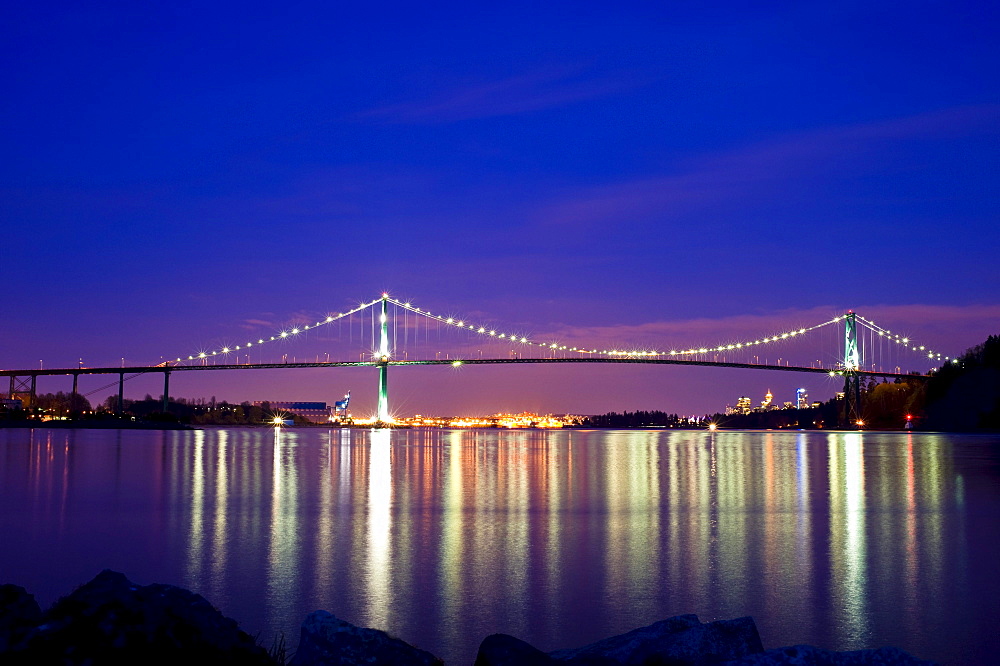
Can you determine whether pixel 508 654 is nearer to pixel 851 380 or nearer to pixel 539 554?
pixel 539 554

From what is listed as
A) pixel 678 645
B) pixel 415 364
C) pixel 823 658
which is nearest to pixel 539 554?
pixel 678 645

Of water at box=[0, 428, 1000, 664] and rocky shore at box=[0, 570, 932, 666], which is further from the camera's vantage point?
water at box=[0, 428, 1000, 664]

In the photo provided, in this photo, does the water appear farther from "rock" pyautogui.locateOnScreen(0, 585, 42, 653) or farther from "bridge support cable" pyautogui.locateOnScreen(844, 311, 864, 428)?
"bridge support cable" pyautogui.locateOnScreen(844, 311, 864, 428)

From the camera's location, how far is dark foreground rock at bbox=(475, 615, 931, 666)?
11.6 ft

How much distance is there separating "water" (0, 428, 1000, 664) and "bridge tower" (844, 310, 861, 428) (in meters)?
58.4

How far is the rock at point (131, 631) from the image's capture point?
3.02m

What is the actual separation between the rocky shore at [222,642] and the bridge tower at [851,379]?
6934cm

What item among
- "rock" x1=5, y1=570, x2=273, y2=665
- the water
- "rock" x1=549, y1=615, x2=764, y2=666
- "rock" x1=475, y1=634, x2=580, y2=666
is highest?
"rock" x1=5, y1=570, x2=273, y2=665

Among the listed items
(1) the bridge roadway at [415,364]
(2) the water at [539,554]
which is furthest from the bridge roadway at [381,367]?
(2) the water at [539,554]

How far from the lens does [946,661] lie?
4.67 m

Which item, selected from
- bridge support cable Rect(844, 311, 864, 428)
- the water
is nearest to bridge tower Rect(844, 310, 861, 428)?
bridge support cable Rect(844, 311, 864, 428)

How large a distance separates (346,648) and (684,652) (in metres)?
1.47

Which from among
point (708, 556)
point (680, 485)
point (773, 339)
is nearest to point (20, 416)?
point (773, 339)

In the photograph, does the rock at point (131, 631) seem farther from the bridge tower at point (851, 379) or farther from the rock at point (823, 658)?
the bridge tower at point (851, 379)
